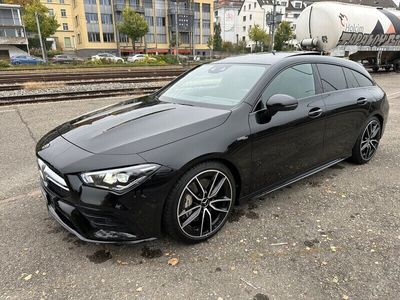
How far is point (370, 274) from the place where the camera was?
2400mm

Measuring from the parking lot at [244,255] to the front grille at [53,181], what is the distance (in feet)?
1.83

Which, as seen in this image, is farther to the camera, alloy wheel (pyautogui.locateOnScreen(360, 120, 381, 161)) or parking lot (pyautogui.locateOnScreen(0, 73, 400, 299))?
alloy wheel (pyautogui.locateOnScreen(360, 120, 381, 161))

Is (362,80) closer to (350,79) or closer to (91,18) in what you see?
(350,79)

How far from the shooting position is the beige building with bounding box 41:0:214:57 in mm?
52875

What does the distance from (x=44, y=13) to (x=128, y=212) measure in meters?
52.4

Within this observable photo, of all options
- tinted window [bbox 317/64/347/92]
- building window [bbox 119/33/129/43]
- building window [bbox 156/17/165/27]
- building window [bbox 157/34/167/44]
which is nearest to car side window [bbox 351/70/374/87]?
tinted window [bbox 317/64/347/92]

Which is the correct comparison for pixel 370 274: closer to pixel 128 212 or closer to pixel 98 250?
pixel 128 212

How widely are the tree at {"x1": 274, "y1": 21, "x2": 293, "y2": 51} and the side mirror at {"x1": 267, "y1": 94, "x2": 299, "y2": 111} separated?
198ft

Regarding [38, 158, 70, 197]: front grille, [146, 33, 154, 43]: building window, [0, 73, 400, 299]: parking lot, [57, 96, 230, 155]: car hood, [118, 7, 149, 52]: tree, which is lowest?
Answer: [0, 73, 400, 299]: parking lot

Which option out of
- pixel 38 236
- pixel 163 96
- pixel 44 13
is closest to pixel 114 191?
pixel 38 236

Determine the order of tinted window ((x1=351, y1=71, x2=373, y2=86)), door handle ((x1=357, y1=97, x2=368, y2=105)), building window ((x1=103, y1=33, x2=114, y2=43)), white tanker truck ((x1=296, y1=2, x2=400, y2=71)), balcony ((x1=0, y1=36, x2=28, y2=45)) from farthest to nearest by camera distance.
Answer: building window ((x1=103, y1=33, x2=114, y2=43)) → balcony ((x1=0, y1=36, x2=28, y2=45)) → white tanker truck ((x1=296, y1=2, x2=400, y2=71)) → tinted window ((x1=351, y1=71, x2=373, y2=86)) → door handle ((x1=357, y1=97, x2=368, y2=105))

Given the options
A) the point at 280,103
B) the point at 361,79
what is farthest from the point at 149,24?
the point at 280,103

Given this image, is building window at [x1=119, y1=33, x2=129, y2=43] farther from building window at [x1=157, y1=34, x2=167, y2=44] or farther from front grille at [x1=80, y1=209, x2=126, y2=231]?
front grille at [x1=80, y1=209, x2=126, y2=231]

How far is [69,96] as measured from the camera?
9.90 metres
